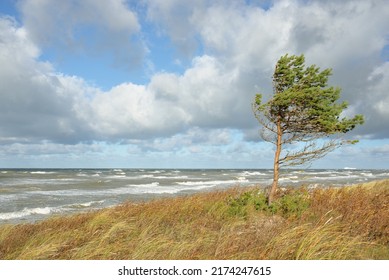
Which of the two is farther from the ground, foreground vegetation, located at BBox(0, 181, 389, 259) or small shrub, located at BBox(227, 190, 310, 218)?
small shrub, located at BBox(227, 190, 310, 218)

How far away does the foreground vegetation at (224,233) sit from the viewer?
6.19 metres

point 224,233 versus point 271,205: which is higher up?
point 271,205

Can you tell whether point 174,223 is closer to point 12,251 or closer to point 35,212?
point 12,251

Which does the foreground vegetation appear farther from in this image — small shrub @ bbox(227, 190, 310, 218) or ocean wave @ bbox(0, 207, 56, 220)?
ocean wave @ bbox(0, 207, 56, 220)

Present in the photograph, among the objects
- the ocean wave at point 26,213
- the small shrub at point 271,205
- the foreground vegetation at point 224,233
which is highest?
the small shrub at point 271,205

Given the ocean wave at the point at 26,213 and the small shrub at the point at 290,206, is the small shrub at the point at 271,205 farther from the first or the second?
the ocean wave at the point at 26,213

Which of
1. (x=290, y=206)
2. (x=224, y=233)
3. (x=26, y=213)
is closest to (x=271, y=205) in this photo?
(x=290, y=206)

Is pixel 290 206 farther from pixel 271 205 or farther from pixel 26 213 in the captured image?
pixel 26 213

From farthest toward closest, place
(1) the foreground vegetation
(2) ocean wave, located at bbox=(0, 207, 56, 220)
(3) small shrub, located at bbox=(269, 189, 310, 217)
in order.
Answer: (2) ocean wave, located at bbox=(0, 207, 56, 220) → (3) small shrub, located at bbox=(269, 189, 310, 217) → (1) the foreground vegetation

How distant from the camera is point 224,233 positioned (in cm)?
756

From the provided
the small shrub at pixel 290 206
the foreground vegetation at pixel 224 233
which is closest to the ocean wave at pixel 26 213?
the foreground vegetation at pixel 224 233

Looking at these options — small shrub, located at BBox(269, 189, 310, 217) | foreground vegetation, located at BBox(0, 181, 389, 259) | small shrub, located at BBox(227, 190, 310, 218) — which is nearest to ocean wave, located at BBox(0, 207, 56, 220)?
foreground vegetation, located at BBox(0, 181, 389, 259)

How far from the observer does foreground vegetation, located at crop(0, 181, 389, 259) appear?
619 cm
